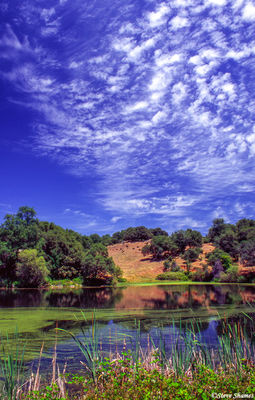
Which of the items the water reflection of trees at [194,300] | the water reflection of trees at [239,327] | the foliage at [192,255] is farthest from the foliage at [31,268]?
the water reflection of trees at [239,327]

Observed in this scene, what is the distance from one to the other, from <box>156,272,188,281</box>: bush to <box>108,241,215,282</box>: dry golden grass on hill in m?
2.42

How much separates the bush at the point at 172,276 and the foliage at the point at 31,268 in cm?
2571

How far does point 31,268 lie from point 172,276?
29.7 meters

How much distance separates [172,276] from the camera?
207 ft

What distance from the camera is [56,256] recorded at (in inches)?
2317

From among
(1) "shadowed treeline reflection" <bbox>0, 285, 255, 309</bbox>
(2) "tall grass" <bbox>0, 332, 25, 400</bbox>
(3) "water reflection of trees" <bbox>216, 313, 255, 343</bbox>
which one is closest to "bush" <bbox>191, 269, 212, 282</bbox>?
(1) "shadowed treeline reflection" <bbox>0, 285, 255, 309</bbox>

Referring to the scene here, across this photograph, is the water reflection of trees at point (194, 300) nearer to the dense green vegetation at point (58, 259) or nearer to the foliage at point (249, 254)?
the foliage at point (249, 254)

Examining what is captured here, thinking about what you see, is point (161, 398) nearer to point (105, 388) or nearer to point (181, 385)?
point (181, 385)

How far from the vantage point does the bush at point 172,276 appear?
6222 cm

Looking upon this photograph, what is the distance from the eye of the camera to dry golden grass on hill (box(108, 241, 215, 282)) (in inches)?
2653

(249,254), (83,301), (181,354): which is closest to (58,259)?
(83,301)

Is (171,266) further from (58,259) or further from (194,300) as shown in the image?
(194,300)

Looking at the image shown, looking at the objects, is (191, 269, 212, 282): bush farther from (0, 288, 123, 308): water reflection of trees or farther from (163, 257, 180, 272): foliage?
(0, 288, 123, 308): water reflection of trees

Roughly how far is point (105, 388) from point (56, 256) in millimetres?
55028
